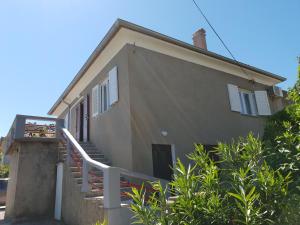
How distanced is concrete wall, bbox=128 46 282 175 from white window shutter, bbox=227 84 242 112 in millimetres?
213

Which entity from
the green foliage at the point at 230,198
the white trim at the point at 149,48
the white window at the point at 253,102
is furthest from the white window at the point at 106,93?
the white window at the point at 253,102

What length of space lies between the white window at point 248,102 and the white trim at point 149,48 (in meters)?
0.79

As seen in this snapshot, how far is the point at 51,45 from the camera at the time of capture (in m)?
9.82

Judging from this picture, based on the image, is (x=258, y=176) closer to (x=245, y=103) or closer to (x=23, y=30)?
(x=23, y=30)

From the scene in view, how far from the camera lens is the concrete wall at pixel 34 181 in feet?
26.7

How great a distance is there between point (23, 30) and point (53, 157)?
4.51 m

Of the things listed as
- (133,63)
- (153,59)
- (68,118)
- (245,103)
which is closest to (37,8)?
(133,63)

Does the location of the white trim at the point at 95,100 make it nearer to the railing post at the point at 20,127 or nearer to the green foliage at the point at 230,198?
the railing post at the point at 20,127

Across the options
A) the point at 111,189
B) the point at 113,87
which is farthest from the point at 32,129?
the point at 111,189

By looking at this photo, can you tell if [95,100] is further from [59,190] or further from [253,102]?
[253,102]

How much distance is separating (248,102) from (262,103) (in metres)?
0.63

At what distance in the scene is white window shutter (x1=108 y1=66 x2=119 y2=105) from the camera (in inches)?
336

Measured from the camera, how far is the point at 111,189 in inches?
192

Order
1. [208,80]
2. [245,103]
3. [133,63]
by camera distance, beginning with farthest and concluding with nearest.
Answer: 1. [245,103]
2. [208,80]
3. [133,63]
